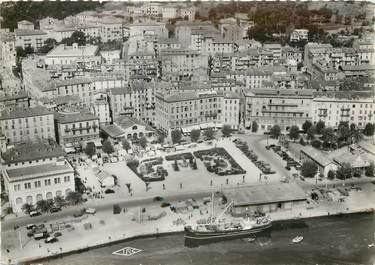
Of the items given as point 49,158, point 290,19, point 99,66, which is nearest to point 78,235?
point 49,158

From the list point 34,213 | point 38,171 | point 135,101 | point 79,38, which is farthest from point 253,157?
point 79,38

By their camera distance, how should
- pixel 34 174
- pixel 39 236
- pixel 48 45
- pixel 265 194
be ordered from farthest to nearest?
pixel 48 45 < pixel 265 194 < pixel 34 174 < pixel 39 236

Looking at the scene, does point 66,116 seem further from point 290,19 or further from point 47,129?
point 290,19

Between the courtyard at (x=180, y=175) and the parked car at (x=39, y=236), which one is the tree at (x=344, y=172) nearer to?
the courtyard at (x=180, y=175)

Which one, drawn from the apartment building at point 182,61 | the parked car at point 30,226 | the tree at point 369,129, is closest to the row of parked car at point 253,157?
the tree at point 369,129

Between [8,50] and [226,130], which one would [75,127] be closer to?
[226,130]

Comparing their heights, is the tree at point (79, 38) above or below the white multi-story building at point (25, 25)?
below
